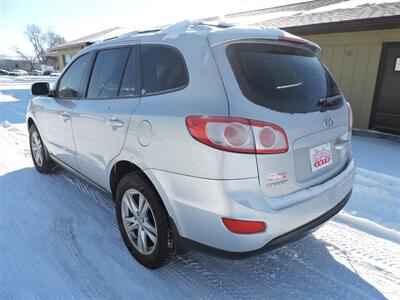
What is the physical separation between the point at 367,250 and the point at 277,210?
1.42 m

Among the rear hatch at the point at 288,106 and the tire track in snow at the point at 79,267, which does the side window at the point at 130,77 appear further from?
the tire track in snow at the point at 79,267

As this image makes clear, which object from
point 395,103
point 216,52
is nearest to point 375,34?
point 395,103

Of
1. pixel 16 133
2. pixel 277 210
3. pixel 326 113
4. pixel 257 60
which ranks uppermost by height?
pixel 257 60

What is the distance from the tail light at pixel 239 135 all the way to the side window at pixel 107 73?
1241 mm

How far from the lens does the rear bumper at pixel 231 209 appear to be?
1.83m

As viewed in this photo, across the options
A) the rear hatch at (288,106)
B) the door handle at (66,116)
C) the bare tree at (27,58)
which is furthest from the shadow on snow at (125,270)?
the bare tree at (27,58)

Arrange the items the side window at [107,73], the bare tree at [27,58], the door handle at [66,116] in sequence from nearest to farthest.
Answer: the side window at [107,73], the door handle at [66,116], the bare tree at [27,58]

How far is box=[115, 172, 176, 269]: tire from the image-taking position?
2.25 metres

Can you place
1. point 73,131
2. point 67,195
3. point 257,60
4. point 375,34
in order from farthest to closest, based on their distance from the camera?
point 375,34 < point 67,195 < point 73,131 < point 257,60

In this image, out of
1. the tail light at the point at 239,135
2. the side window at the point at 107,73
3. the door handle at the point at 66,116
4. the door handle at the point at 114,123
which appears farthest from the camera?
the door handle at the point at 66,116

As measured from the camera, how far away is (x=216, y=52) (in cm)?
198

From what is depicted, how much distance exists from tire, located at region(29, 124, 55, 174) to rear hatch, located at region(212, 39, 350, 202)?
3.42 m

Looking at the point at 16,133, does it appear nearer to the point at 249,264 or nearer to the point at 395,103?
the point at 249,264

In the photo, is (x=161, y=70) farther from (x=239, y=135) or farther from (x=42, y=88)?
(x=42, y=88)
